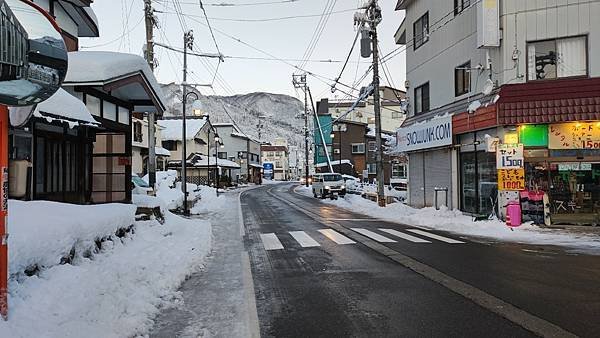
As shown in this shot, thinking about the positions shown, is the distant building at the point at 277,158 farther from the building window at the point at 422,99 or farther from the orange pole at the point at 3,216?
the orange pole at the point at 3,216

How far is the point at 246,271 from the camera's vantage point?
9.42 metres

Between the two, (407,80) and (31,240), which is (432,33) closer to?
(407,80)

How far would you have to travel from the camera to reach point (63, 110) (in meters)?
10.4

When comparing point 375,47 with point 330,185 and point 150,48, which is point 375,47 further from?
point 330,185

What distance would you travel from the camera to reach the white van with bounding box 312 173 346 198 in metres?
38.8

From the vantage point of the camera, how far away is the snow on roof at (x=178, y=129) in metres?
58.9

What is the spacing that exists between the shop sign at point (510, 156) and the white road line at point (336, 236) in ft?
20.5

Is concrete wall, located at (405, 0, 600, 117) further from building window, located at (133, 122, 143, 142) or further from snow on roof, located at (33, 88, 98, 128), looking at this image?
building window, located at (133, 122, 143, 142)

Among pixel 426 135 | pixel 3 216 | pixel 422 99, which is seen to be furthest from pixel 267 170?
pixel 3 216

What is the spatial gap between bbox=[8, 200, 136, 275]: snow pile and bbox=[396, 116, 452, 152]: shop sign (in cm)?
1615

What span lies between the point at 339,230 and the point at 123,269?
9809 millimetres

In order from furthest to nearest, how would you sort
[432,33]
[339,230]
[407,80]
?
[407,80] → [432,33] → [339,230]

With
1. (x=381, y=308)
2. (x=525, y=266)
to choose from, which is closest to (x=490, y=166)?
(x=525, y=266)

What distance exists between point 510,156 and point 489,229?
264 centimetres
